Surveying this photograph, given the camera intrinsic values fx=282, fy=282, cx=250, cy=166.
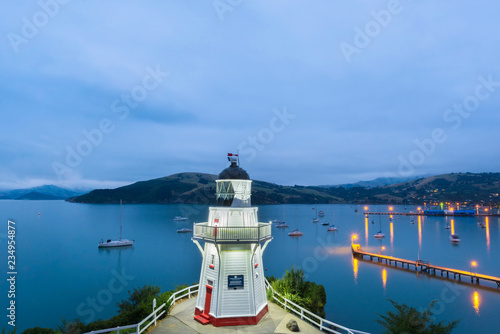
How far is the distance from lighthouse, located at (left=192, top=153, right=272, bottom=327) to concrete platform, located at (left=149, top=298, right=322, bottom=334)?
0.31 meters

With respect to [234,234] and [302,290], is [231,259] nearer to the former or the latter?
[234,234]

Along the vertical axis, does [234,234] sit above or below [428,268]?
above

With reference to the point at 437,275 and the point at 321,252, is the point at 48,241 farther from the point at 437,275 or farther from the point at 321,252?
the point at 437,275

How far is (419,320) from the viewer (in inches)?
497

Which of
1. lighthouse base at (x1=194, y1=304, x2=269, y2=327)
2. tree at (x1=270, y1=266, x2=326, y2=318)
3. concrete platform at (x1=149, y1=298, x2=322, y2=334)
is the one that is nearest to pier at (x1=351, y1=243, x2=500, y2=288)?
tree at (x1=270, y1=266, x2=326, y2=318)

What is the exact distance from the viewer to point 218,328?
1428cm

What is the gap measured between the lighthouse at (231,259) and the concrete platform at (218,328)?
1.02ft

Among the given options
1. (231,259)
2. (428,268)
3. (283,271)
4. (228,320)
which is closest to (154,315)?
(228,320)

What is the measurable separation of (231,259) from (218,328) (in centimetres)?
341

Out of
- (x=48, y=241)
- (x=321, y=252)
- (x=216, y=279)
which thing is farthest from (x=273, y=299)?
(x=48, y=241)

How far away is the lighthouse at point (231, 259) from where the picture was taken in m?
14.5

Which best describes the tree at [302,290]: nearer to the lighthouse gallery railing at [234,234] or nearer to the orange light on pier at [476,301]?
the lighthouse gallery railing at [234,234]

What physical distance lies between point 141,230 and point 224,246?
87.3 m

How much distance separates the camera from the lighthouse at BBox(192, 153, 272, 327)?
572 inches
